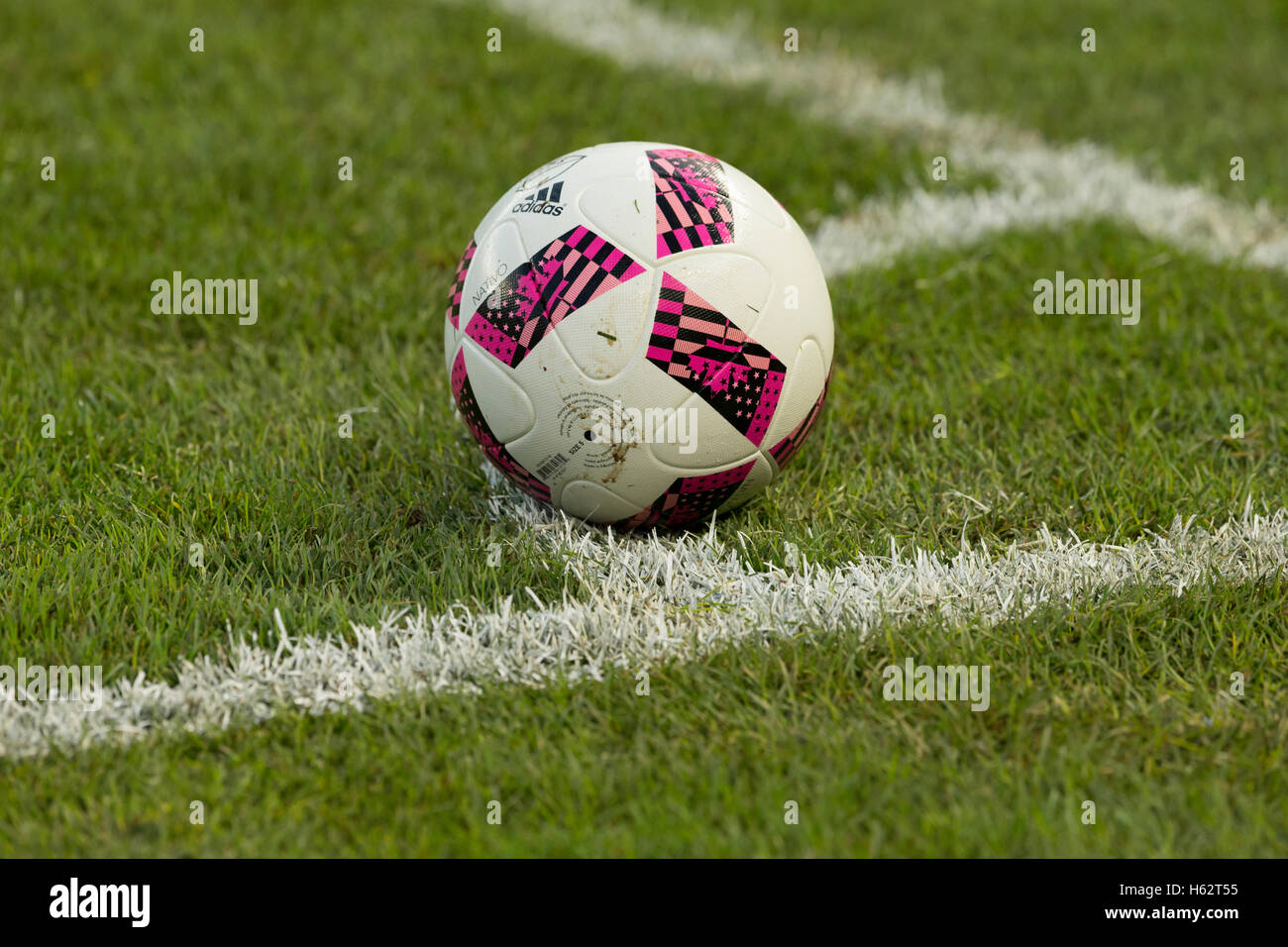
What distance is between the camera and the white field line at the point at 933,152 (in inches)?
175

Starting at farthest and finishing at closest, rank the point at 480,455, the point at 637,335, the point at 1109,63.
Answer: the point at 1109,63 < the point at 480,455 < the point at 637,335

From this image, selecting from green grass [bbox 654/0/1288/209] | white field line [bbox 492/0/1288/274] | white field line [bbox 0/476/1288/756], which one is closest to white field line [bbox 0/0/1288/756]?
white field line [bbox 0/476/1288/756]

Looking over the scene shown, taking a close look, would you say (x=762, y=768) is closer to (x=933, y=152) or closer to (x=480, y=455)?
(x=480, y=455)

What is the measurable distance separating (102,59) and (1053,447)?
438 centimetres

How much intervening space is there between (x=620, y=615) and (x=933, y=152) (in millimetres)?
3082

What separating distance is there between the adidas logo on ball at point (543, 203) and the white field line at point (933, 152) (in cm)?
170

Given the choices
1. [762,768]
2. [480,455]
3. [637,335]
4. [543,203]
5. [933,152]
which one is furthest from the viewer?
[933,152]

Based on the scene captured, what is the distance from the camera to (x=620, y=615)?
2676 millimetres

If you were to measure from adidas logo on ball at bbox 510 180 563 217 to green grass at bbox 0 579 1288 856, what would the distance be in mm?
1047

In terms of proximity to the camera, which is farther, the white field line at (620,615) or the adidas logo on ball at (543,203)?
the adidas logo on ball at (543,203)

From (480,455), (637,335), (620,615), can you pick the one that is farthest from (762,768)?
(480,455)

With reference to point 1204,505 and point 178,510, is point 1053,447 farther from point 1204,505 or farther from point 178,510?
point 178,510

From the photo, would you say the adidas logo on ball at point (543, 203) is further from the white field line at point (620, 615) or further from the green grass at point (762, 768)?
the green grass at point (762, 768)

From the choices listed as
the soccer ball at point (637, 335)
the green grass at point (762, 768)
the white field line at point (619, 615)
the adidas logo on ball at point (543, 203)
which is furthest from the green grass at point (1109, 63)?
the adidas logo on ball at point (543, 203)
